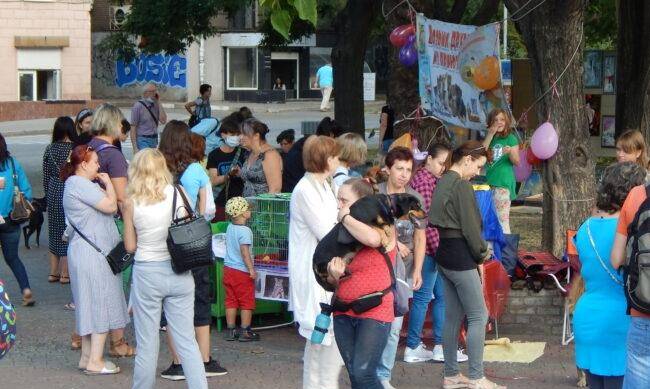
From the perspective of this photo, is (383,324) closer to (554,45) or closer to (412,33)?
(554,45)

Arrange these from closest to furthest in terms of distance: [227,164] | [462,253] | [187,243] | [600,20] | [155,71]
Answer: [187,243], [462,253], [227,164], [600,20], [155,71]

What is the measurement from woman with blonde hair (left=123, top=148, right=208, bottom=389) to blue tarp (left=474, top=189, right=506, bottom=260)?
2.97 meters

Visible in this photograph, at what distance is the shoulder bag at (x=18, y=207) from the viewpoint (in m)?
10.3

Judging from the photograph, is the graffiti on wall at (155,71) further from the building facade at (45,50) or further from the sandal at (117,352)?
the sandal at (117,352)

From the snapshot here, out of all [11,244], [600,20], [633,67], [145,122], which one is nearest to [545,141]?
[11,244]

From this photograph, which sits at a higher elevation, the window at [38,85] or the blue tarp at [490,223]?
the window at [38,85]

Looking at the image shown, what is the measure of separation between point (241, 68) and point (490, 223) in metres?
39.0

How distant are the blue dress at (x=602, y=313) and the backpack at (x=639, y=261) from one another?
0.50 meters

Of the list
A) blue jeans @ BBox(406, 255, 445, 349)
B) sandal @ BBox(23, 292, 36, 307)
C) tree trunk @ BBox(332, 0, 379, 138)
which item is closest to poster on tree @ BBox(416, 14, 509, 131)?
blue jeans @ BBox(406, 255, 445, 349)

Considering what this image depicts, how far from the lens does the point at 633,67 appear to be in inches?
639

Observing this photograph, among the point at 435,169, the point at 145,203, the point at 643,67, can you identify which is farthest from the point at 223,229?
the point at 643,67

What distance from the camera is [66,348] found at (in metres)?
9.09

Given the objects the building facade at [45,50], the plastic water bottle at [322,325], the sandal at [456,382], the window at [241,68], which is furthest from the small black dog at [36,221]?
the window at [241,68]

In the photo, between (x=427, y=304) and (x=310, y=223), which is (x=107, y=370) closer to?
(x=310, y=223)
